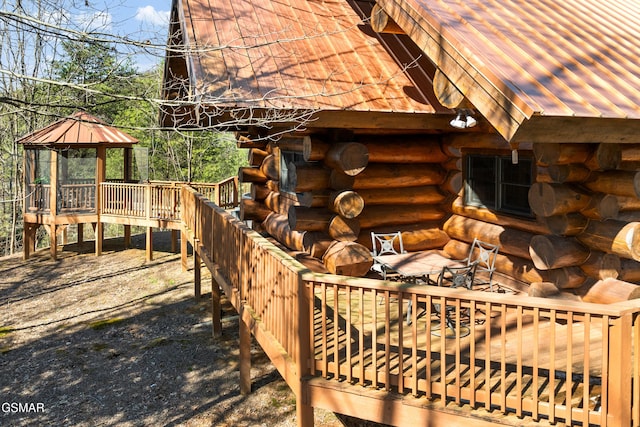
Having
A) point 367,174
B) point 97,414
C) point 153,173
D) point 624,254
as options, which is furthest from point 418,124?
point 153,173

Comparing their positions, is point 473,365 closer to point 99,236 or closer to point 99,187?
point 99,236

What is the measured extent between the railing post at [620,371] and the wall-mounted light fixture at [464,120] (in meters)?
3.82

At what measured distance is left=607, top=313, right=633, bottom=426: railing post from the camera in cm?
357

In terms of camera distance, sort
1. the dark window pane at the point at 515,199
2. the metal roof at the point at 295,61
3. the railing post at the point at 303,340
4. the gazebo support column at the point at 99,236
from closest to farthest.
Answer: the railing post at the point at 303,340, the metal roof at the point at 295,61, the dark window pane at the point at 515,199, the gazebo support column at the point at 99,236

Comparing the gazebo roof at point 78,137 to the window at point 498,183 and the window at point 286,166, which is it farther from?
the window at point 498,183

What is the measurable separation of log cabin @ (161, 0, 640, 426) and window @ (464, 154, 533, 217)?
0.03 m

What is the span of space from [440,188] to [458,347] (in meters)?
5.66

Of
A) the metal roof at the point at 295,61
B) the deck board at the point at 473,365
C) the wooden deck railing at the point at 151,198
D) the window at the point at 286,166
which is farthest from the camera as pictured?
the wooden deck railing at the point at 151,198

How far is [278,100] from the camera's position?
7.10 m

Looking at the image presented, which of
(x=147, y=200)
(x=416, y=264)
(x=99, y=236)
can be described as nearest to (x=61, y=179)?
(x=99, y=236)

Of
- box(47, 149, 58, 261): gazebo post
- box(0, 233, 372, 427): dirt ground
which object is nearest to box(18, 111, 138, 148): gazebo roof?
box(47, 149, 58, 261): gazebo post

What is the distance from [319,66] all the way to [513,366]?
532 cm

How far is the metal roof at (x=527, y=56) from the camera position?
16.8ft

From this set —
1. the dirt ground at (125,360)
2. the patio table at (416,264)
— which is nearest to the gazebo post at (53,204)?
the dirt ground at (125,360)
